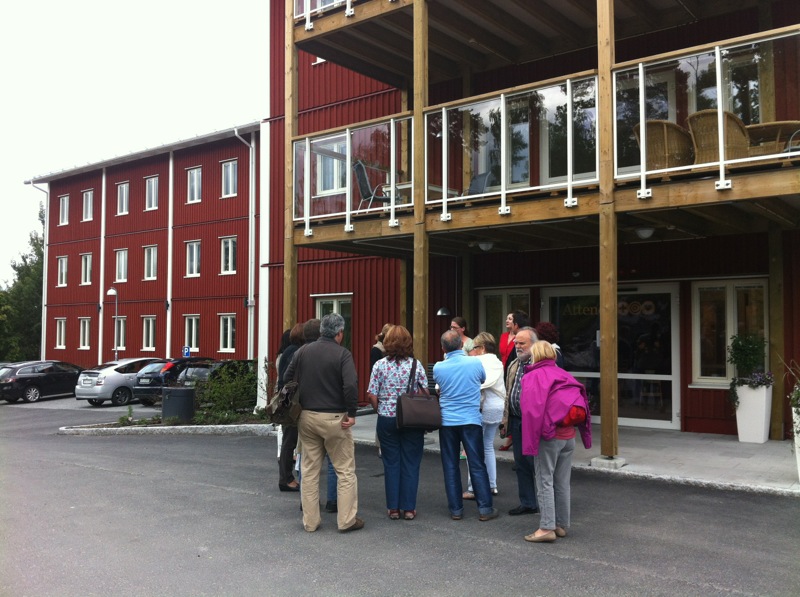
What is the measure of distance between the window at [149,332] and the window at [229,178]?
6.34 m

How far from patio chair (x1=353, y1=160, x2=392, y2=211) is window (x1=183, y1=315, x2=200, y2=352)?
56.2 feet

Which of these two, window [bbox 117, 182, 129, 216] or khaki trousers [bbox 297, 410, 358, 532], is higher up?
window [bbox 117, 182, 129, 216]

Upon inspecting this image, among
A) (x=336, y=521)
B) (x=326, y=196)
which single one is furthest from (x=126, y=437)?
(x=336, y=521)

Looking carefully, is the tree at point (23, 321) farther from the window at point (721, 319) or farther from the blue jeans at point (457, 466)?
the blue jeans at point (457, 466)

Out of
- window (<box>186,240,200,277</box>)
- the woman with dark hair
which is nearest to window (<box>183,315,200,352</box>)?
window (<box>186,240,200,277</box>)

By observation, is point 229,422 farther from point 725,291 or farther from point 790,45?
point 790,45

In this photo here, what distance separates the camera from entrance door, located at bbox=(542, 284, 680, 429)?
11.5m

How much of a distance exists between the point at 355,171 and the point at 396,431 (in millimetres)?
6091

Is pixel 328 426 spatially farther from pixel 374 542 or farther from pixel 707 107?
pixel 707 107

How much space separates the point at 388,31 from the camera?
1212 cm

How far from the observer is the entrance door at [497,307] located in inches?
523

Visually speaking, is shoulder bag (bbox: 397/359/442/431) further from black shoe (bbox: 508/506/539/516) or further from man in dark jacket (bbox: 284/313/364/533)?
black shoe (bbox: 508/506/539/516)

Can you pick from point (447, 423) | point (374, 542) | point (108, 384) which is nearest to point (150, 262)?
point (108, 384)

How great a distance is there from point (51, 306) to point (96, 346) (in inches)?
188
